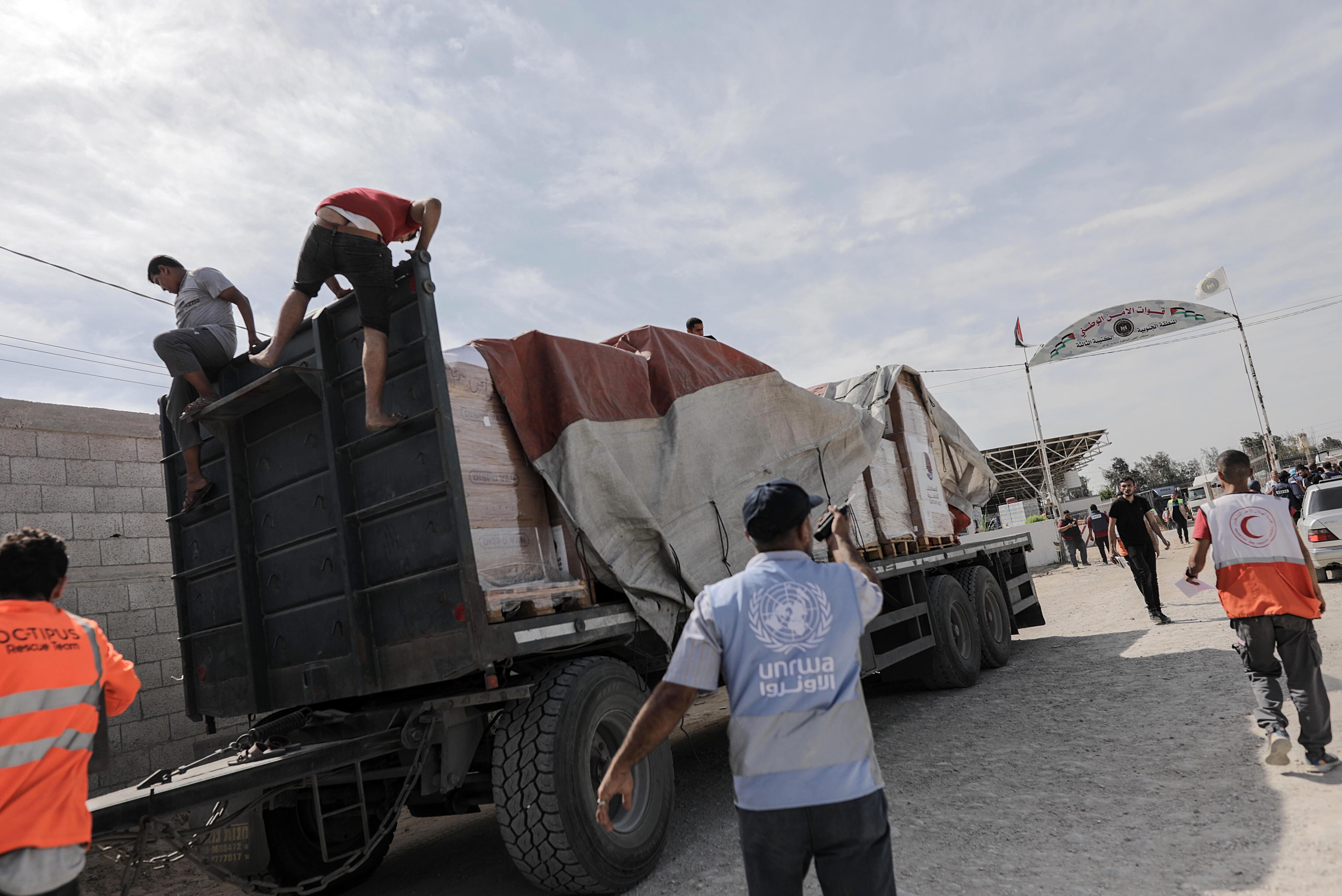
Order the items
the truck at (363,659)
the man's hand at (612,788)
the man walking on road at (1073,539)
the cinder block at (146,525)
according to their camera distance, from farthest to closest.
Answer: the man walking on road at (1073,539), the cinder block at (146,525), the truck at (363,659), the man's hand at (612,788)

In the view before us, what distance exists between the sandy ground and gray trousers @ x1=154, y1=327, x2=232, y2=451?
2.79 m

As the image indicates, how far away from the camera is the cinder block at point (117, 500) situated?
24.5 feet

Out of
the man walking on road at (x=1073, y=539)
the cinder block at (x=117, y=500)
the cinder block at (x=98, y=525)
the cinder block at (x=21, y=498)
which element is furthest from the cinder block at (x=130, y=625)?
the man walking on road at (x=1073, y=539)

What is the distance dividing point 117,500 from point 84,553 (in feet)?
1.81

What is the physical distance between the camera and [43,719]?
2.46m

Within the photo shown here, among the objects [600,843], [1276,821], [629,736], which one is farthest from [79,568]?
[1276,821]

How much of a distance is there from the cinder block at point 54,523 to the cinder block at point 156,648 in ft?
3.35

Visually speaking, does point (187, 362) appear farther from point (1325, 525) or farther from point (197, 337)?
point (1325, 525)

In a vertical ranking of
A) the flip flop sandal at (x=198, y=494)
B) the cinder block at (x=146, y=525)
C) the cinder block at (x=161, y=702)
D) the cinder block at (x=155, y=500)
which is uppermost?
the cinder block at (x=155, y=500)

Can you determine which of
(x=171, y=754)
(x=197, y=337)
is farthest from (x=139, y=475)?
(x=197, y=337)

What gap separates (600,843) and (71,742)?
86.4 inches

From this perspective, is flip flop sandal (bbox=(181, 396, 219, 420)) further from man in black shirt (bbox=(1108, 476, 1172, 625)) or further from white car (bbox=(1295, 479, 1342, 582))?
white car (bbox=(1295, 479, 1342, 582))

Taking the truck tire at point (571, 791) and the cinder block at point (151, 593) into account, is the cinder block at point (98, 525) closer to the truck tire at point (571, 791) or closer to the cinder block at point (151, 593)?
the cinder block at point (151, 593)

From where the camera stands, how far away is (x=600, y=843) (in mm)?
3957
